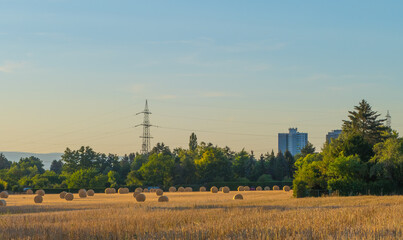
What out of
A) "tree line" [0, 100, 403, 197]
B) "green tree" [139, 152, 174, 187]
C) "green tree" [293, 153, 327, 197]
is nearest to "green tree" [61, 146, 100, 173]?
"tree line" [0, 100, 403, 197]

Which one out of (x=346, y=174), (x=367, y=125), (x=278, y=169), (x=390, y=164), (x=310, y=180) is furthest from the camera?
(x=278, y=169)

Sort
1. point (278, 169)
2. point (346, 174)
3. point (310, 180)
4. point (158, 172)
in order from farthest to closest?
point (278, 169)
point (158, 172)
point (310, 180)
point (346, 174)

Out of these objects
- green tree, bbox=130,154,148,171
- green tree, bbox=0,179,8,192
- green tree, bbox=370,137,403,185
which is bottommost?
green tree, bbox=0,179,8,192

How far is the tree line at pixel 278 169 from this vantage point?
6425 cm

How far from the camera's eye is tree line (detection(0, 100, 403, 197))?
211 ft

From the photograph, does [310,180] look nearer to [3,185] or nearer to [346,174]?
[346,174]

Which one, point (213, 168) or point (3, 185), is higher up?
point (213, 168)

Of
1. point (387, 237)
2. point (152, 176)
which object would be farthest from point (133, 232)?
point (152, 176)


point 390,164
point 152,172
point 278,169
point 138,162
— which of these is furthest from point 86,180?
point 390,164

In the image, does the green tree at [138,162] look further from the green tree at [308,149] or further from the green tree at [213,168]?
the green tree at [308,149]

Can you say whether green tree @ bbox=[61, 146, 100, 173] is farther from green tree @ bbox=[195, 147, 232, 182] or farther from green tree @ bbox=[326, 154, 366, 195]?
green tree @ bbox=[326, 154, 366, 195]

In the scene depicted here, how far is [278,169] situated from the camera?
15962 cm

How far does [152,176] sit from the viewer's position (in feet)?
427

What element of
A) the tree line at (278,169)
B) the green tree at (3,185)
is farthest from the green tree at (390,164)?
the green tree at (3,185)
